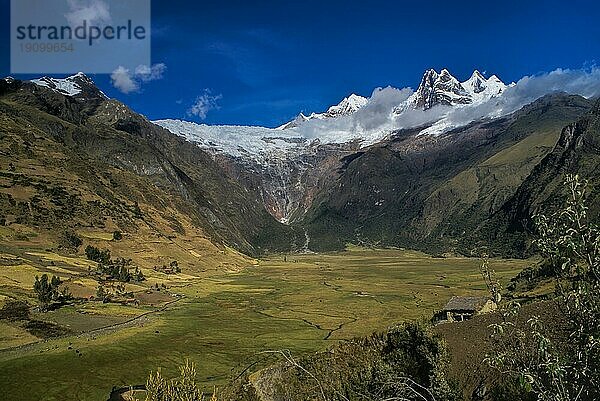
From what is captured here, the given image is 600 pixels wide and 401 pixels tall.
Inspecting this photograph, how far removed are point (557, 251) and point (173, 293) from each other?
115270 millimetres

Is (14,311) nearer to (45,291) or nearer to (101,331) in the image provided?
(45,291)

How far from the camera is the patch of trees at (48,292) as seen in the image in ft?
263

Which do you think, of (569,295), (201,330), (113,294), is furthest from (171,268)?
(569,295)

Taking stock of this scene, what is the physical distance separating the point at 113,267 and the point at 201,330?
52.1 meters

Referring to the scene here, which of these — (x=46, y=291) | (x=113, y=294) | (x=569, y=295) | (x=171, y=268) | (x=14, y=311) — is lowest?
(x=113, y=294)

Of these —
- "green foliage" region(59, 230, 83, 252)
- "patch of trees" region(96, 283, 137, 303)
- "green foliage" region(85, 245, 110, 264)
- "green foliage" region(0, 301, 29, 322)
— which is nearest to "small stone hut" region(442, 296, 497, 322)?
"green foliage" region(0, 301, 29, 322)

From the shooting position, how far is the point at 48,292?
8256cm

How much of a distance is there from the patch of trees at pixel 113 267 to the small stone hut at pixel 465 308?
7921 cm

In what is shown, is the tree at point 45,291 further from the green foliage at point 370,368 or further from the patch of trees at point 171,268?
the green foliage at point 370,368

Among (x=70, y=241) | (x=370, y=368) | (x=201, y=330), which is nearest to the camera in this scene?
Result: (x=370, y=368)

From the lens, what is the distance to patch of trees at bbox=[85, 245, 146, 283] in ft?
381

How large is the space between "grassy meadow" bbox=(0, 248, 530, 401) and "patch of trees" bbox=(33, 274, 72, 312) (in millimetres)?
2592

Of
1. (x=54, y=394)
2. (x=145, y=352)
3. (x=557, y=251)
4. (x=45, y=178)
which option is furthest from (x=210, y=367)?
(x=45, y=178)

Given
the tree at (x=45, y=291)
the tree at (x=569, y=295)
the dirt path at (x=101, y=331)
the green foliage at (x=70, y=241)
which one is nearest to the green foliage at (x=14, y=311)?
the tree at (x=45, y=291)
